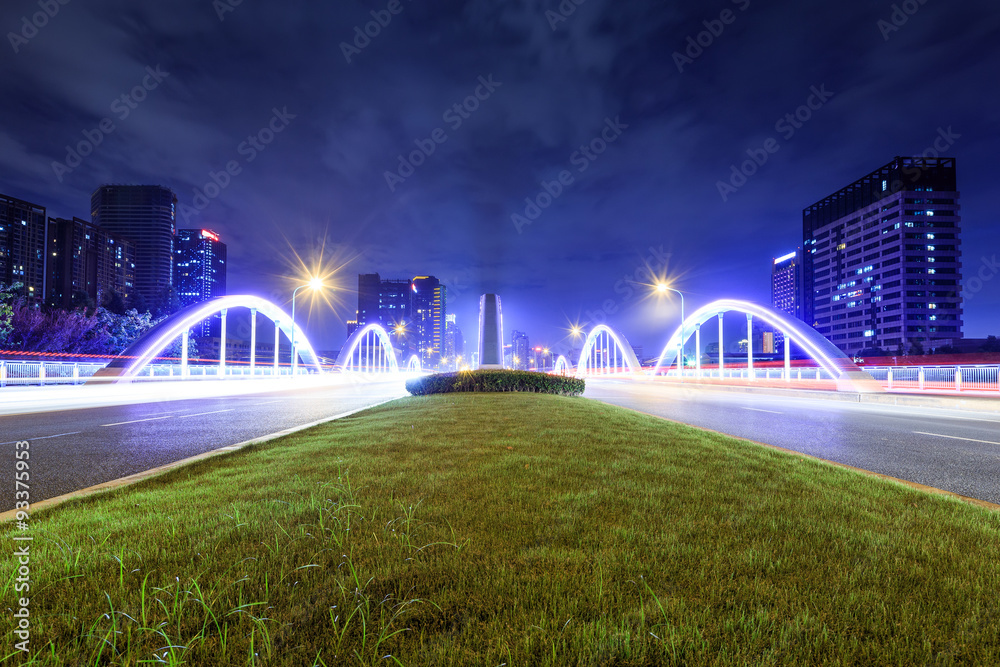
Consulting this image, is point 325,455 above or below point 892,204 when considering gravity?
below

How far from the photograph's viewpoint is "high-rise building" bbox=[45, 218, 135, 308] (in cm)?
7469

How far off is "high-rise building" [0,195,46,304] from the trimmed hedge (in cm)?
6788

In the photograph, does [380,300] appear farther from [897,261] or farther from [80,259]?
[897,261]

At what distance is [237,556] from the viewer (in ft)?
9.20

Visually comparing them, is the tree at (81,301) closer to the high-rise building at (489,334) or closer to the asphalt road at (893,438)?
the high-rise building at (489,334)

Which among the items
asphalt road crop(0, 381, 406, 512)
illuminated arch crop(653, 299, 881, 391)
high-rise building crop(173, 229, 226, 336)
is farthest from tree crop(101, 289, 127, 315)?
high-rise building crop(173, 229, 226, 336)

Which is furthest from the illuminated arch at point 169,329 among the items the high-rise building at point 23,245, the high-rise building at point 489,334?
the high-rise building at point 23,245

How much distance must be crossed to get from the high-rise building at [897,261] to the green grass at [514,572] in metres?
116

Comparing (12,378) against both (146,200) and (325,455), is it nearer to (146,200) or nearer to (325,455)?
(325,455)

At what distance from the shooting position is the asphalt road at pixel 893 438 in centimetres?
608

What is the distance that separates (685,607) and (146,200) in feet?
427

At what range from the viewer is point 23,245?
6531 cm

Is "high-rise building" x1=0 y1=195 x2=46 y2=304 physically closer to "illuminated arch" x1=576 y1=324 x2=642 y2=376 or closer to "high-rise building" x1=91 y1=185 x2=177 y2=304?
"high-rise building" x1=91 y1=185 x2=177 y2=304

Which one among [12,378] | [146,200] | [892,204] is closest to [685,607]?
[12,378]
